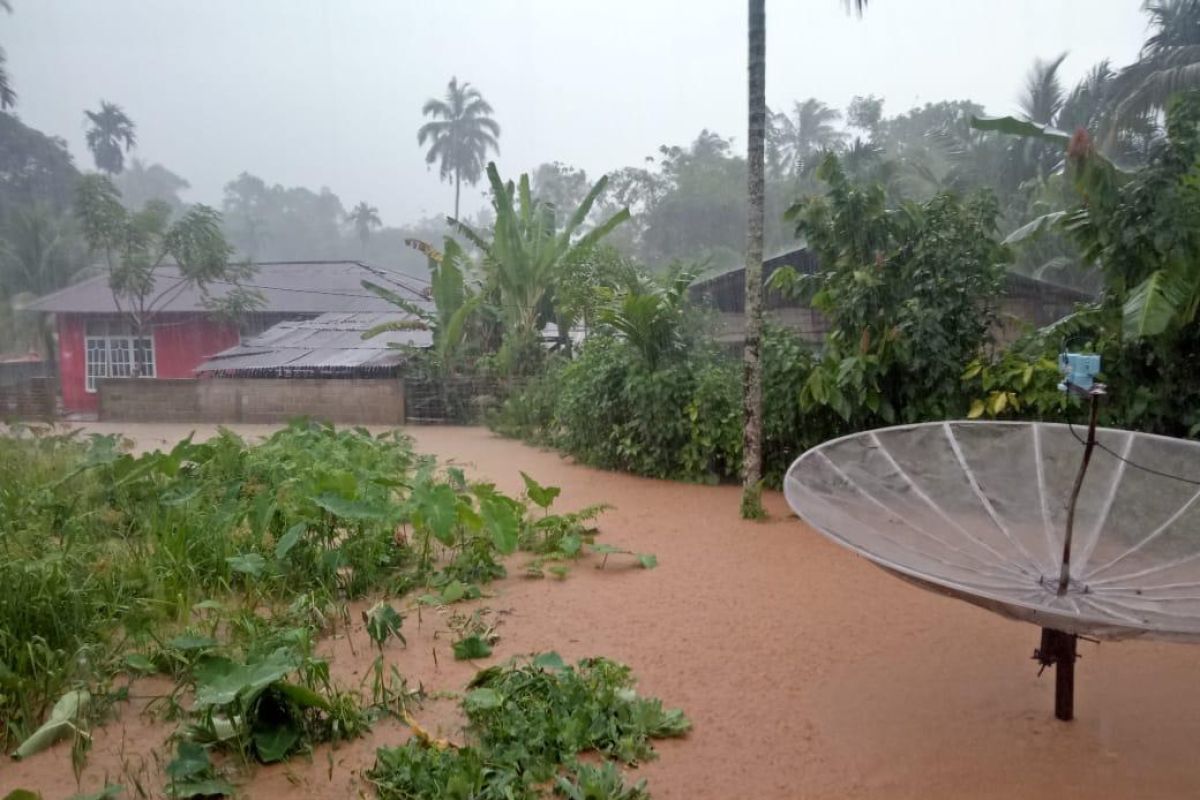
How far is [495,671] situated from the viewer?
10.9ft

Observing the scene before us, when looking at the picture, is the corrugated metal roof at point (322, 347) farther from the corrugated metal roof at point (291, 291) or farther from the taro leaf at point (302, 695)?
the taro leaf at point (302, 695)

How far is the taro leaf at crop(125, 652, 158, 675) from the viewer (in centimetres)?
321

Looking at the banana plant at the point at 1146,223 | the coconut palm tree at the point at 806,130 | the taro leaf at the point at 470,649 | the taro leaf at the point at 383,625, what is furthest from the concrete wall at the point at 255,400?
the coconut palm tree at the point at 806,130

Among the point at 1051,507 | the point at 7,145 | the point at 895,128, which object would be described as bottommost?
the point at 1051,507

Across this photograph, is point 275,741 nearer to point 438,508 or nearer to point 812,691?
Answer: point 438,508

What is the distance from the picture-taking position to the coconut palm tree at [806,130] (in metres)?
26.2

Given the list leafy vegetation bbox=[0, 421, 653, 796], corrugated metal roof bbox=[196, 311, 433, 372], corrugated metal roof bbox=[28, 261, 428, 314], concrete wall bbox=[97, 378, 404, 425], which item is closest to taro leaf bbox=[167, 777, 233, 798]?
leafy vegetation bbox=[0, 421, 653, 796]

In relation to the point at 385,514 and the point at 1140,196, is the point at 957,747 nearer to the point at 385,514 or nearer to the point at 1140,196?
the point at 385,514

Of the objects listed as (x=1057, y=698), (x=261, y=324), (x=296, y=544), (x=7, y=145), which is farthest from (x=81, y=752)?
(x=261, y=324)

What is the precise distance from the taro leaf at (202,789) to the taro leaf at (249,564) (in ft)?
4.62

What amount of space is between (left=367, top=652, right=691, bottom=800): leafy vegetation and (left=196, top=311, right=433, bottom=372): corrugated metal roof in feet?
33.9

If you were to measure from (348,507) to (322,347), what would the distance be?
34.0 ft

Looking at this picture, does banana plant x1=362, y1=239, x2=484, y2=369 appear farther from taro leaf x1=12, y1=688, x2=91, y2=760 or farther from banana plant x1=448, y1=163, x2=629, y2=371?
taro leaf x1=12, y1=688, x2=91, y2=760

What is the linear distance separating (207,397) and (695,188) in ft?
48.4
